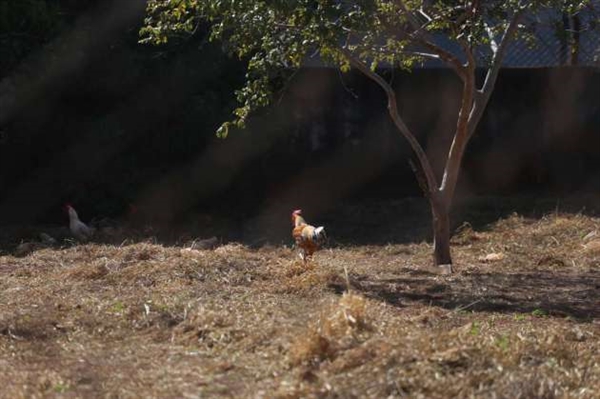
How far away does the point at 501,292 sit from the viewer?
9.51 meters

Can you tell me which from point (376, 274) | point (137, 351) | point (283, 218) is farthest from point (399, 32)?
point (283, 218)

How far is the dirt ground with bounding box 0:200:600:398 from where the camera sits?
6.18 metres

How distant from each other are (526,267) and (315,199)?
5.56 meters

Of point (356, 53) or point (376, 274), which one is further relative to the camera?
point (356, 53)

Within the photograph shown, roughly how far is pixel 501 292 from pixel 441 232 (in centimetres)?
152

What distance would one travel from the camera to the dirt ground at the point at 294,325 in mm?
6184

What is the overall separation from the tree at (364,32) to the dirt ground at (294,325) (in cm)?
138

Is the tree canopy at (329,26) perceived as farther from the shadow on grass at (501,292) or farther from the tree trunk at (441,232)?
the shadow on grass at (501,292)

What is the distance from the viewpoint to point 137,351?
23.9ft

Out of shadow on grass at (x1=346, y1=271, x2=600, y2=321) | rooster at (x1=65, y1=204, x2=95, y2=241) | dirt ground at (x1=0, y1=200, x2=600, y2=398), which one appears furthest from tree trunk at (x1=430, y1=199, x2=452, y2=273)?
rooster at (x1=65, y1=204, x2=95, y2=241)

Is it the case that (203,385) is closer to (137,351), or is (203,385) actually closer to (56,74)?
(137,351)

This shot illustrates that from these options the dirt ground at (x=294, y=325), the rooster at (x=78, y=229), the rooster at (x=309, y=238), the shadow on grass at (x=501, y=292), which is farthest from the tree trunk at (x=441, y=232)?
the rooster at (x=78, y=229)

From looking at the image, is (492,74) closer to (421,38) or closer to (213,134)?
(421,38)

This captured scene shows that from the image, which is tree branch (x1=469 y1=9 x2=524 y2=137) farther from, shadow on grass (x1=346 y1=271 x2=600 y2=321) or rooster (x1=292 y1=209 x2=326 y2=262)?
rooster (x1=292 y1=209 x2=326 y2=262)
